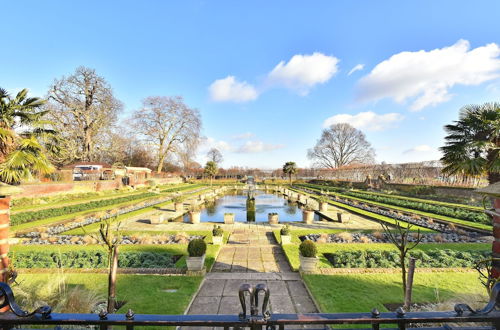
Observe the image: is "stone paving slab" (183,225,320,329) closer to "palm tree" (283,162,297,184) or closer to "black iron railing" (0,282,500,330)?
"black iron railing" (0,282,500,330)

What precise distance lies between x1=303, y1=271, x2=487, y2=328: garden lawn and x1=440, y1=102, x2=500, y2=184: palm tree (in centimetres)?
683

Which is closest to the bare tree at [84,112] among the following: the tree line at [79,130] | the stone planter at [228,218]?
the tree line at [79,130]

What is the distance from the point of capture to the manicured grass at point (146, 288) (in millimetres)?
5070

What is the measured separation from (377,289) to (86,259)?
905 centimetres

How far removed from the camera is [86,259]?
8.10 meters

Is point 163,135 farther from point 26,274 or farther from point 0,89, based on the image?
point 26,274

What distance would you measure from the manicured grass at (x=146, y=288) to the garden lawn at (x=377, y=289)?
10.3 ft

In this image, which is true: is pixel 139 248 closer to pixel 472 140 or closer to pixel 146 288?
pixel 146 288

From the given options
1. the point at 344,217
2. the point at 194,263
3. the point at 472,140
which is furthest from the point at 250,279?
the point at 472,140

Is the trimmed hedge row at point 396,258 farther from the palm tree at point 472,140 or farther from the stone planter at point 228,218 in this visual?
the stone planter at point 228,218

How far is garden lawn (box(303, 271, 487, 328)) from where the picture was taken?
206 inches

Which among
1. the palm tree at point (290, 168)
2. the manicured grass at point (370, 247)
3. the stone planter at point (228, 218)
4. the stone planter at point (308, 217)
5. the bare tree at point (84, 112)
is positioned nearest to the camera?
the manicured grass at point (370, 247)

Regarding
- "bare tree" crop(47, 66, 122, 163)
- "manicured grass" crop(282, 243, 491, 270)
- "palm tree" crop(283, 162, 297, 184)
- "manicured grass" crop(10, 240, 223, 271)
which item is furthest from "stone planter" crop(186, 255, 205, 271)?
"palm tree" crop(283, 162, 297, 184)

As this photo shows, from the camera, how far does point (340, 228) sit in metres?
13.3
